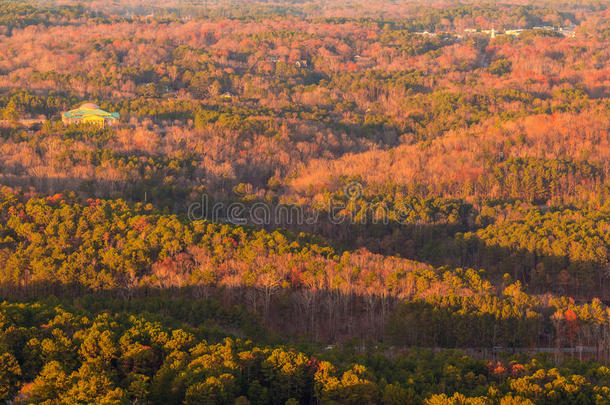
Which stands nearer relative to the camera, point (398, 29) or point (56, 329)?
point (56, 329)

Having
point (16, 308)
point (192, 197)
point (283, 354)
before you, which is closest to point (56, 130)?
point (192, 197)

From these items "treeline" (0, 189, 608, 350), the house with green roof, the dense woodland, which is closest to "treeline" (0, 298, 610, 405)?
the dense woodland

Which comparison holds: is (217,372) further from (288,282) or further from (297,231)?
(297,231)

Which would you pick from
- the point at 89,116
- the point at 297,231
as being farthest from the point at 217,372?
the point at 89,116

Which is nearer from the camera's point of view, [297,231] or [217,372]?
[217,372]

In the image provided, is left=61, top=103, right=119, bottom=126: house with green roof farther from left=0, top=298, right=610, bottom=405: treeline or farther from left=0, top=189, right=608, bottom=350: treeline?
left=0, top=298, right=610, bottom=405: treeline

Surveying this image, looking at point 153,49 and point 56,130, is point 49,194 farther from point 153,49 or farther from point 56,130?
point 153,49

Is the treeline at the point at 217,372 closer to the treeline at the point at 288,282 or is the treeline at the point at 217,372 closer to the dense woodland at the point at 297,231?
the dense woodland at the point at 297,231
